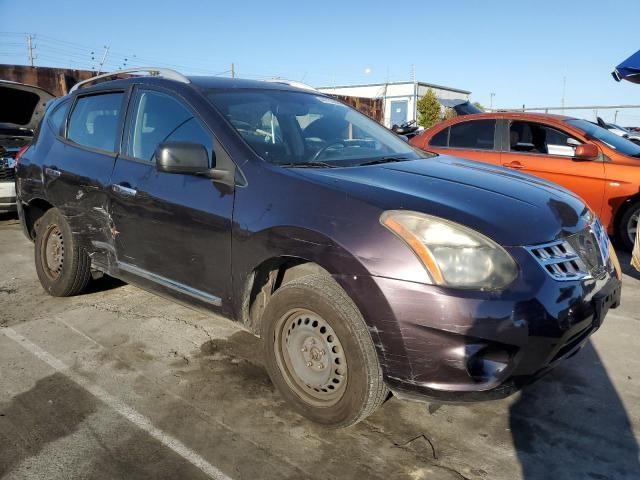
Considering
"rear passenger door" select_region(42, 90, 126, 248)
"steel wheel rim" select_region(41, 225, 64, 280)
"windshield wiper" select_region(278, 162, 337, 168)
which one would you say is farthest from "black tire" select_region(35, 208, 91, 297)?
"windshield wiper" select_region(278, 162, 337, 168)

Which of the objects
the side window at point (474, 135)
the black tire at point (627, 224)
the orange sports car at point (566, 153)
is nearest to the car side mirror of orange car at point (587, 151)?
the orange sports car at point (566, 153)

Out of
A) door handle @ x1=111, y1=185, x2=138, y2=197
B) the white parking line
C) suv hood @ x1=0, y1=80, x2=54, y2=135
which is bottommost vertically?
the white parking line

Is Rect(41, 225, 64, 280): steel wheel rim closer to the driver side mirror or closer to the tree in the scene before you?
the driver side mirror

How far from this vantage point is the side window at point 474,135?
269 inches

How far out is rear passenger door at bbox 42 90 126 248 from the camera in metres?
3.62

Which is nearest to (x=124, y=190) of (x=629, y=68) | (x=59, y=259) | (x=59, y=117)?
(x=59, y=259)

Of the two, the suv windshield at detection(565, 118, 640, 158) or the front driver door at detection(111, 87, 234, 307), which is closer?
the front driver door at detection(111, 87, 234, 307)

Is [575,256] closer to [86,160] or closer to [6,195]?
[86,160]

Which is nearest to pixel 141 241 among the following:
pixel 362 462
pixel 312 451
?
pixel 312 451

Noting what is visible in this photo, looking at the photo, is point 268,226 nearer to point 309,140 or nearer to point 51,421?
point 309,140

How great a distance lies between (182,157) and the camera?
2.78 metres

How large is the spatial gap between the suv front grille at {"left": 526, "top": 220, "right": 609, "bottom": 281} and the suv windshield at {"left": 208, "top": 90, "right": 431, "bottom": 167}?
1.16m

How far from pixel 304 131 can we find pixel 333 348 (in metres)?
1.51

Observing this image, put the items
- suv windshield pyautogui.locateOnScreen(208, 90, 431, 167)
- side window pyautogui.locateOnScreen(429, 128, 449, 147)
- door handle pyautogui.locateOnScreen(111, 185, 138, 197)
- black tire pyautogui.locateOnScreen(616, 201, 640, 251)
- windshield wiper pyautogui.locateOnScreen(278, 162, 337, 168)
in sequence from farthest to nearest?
side window pyautogui.locateOnScreen(429, 128, 449, 147)
black tire pyautogui.locateOnScreen(616, 201, 640, 251)
door handle pyautogui.locateOnScreen(111, 185, 138, 197)
suv windshield pyautogui.locateOnScreen(208, 90, 431, 167)
windshield wiper pyautogui.locateOnScreen(278, 162, 337, 168)
